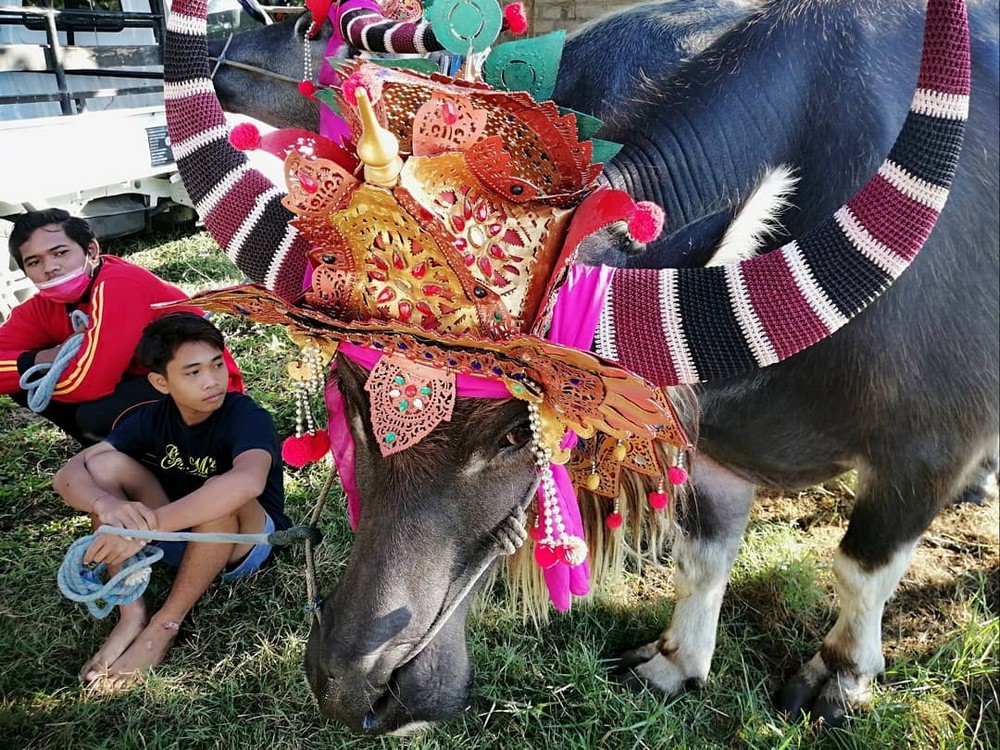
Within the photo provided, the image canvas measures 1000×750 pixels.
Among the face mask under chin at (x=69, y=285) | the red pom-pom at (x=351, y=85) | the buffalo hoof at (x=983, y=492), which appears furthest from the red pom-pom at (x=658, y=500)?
the face mask under chin at (x=69, y=285)

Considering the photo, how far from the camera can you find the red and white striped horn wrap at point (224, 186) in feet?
5.14

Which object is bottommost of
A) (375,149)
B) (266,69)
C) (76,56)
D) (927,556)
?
(927,556)

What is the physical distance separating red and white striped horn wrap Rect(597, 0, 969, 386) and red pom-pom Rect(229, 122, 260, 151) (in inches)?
29.6

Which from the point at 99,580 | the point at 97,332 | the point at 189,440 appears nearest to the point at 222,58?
the point at 97,332

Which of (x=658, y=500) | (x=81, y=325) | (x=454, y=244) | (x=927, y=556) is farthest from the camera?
(x=927, y=556)

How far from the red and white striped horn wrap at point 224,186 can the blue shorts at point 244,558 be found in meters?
1.57

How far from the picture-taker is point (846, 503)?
11.6ft

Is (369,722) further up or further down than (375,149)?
further down

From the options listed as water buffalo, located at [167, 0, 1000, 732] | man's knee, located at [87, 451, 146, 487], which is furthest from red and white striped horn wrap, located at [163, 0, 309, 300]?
man's knee, located at [87, 451, 146, 487]

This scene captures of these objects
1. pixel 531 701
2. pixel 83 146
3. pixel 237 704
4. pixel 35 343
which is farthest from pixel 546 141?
pixel 83 146

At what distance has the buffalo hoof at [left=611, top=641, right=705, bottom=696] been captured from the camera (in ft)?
8.32

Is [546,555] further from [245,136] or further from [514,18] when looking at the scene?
[514,18]

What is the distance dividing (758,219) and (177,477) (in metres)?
2.27

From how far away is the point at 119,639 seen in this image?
8.50ft
